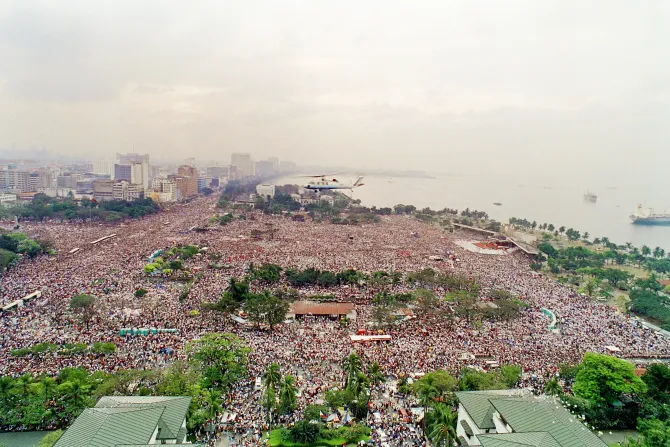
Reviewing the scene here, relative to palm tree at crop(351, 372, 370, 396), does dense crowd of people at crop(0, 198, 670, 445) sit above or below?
below

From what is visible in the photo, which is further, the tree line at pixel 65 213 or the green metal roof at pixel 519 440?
the tree line at pixel 65 213

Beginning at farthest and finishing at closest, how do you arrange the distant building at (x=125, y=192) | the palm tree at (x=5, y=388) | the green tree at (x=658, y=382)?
the distant building at (x=125, y=192), the green tree at (x=658, y=382), the palm tree at (x=5, y=388)

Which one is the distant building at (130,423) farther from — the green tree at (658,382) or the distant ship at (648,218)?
the distant ship at (648,218)

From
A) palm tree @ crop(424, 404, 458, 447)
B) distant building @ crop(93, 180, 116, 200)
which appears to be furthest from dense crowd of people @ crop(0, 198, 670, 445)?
distant building @ crop(93, 180, 116, 200)

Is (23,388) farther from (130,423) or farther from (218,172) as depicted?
(218,172)

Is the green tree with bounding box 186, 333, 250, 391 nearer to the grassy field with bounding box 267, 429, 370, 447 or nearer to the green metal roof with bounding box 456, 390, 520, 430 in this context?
the grassy field with bounding box 267, 429, 370, 447

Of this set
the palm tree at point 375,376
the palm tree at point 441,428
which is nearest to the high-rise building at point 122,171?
the palm tree at point 375,376

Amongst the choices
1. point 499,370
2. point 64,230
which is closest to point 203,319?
point 499,370

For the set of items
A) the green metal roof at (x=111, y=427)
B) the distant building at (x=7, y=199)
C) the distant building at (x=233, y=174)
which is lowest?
the distant building at (x=7, y=199)
